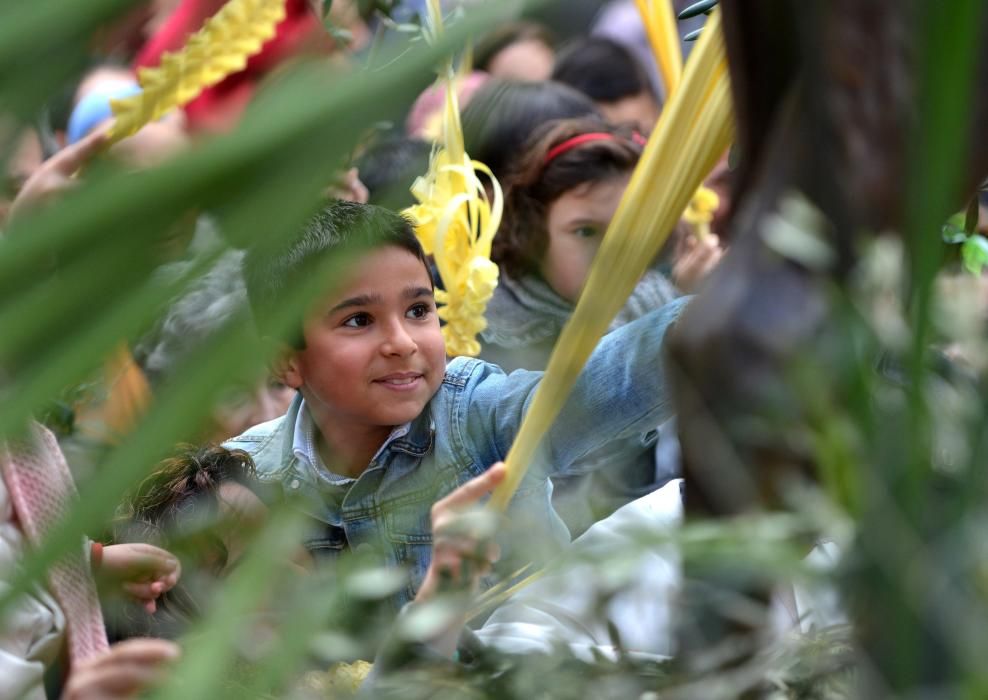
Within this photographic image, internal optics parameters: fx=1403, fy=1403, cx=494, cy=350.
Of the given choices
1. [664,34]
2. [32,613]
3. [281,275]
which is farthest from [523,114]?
[281,275]

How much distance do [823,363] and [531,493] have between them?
98 centimetres

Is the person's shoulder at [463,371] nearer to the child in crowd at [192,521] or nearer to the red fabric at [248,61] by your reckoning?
the child in crowd at [192,521]

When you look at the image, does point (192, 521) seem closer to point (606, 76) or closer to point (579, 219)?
point (579, 219)

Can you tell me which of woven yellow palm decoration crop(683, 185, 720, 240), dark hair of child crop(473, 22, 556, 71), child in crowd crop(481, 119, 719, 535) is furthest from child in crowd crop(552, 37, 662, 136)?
dark hair of child crop(473, 22, 556, 71)

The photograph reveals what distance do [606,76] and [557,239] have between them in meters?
1.01

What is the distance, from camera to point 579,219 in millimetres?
2004

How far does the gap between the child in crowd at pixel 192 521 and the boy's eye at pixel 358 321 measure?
7.2 inches

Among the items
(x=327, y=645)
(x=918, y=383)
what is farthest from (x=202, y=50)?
(x=918, y=383)

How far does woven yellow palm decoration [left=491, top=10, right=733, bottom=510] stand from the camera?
2.11 ft

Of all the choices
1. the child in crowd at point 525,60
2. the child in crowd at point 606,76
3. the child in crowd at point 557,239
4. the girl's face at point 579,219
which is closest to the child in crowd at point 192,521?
the child in crowd at point 557,239

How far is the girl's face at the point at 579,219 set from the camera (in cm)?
194

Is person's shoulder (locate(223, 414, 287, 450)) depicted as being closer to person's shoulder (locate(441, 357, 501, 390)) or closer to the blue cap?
person's shoulder (locate(441, 357, 501, 390))

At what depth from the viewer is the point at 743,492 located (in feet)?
1.67

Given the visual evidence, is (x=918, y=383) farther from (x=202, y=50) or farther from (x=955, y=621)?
(x=202, y=50)
